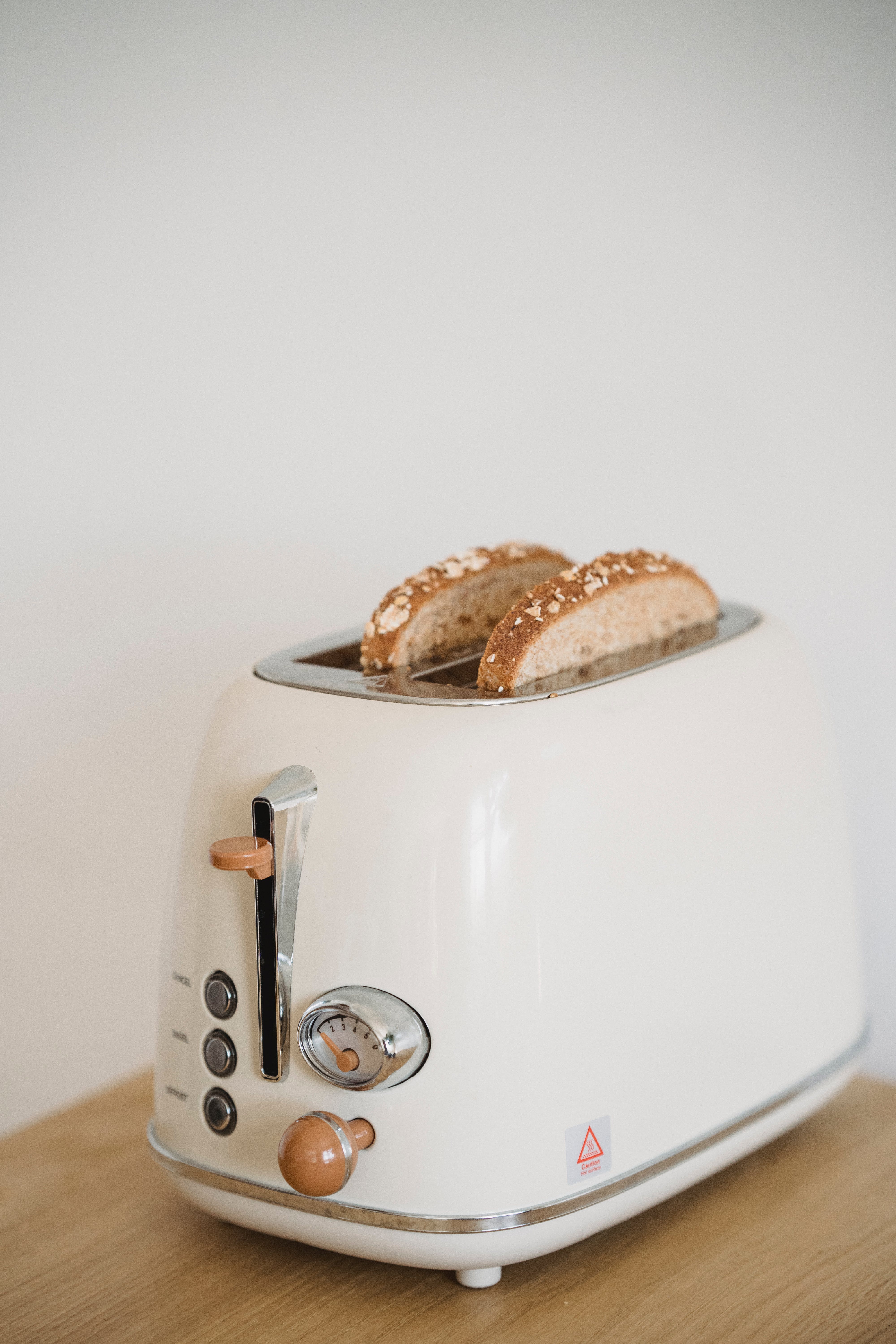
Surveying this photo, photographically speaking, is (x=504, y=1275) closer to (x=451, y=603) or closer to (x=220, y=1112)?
(x=220, y=1112)

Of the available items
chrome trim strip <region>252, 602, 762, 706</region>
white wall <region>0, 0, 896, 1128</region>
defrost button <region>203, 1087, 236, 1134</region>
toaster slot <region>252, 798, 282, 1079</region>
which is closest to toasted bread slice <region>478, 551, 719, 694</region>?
chrome trim strip <region>252, 602, 762, 706</region>

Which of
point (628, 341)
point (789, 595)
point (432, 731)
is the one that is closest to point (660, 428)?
point (628, 341)

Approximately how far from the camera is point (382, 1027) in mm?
539

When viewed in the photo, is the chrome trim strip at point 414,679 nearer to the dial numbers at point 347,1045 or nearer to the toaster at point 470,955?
the toaster at point 470,955

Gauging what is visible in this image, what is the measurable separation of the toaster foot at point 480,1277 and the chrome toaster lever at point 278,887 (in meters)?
0.14

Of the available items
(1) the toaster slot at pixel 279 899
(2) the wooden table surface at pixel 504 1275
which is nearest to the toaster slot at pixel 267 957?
(1) the toaster slot at pixel 279 899

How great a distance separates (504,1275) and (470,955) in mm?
194

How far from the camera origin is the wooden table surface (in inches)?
22.9

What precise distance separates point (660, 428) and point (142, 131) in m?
0.48

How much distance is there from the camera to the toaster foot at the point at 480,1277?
60 centimetres

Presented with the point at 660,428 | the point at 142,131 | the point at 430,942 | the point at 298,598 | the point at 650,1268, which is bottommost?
the point at 650,1268

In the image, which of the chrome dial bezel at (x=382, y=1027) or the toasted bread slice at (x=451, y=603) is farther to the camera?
the toasted bread slice at (x=451, y=603)

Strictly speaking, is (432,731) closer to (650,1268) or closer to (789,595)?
(650,1268)

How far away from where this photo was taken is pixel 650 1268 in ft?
2.05
